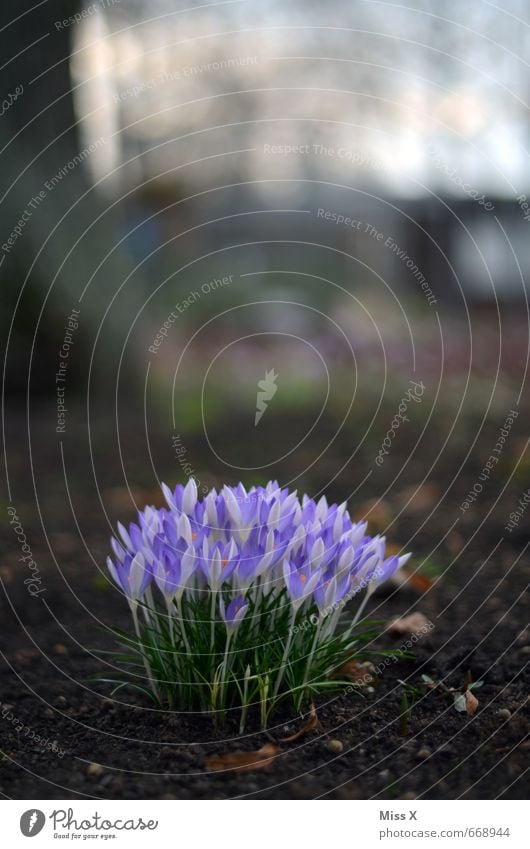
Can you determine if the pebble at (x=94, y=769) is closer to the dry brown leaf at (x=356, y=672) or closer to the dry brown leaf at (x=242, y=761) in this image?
the dry brown leaf at (x=242, y=761)

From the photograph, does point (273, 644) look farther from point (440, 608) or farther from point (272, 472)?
point (272, 472)

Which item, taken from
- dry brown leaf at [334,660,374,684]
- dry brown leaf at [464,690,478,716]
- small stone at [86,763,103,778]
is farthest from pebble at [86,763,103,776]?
dry brown leaf at [464,690,478,716]

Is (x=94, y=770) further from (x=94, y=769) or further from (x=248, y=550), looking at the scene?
(x=248, y=550)

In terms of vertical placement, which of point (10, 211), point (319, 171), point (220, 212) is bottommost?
point (10, 211)

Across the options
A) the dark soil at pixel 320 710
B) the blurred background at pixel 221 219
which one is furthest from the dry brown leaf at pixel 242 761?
the blurred background at pixel 221 219

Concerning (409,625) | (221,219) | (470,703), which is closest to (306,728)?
(470,703)
